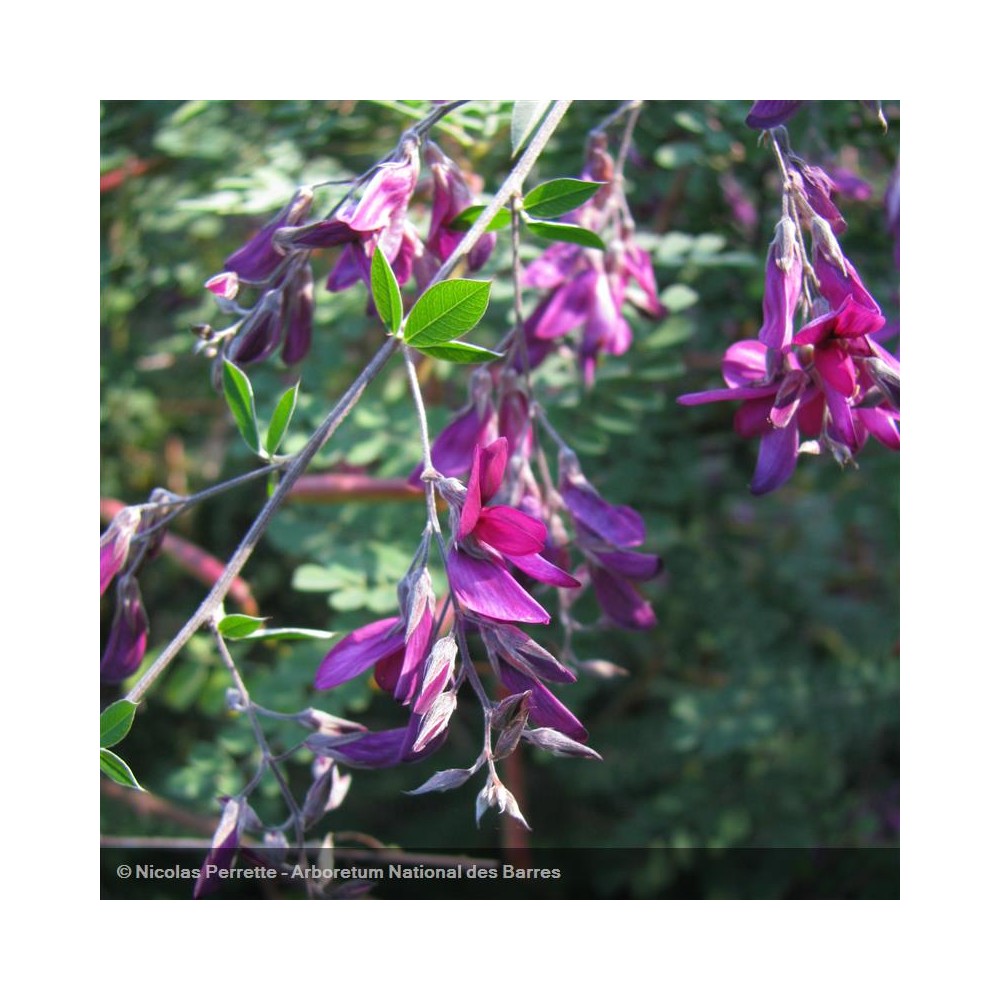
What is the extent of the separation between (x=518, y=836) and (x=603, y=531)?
0.56 m

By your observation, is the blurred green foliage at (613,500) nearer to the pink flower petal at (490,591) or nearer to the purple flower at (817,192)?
the purple flower at (817,192)

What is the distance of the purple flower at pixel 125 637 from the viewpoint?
0.90 meters

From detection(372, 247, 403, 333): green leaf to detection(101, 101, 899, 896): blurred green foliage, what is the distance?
40 cm

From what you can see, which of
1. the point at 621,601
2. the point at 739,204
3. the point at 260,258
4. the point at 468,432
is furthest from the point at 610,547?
the point at 739,204

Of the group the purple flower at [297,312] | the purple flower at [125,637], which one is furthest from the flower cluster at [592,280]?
the purple flower at [125,637]

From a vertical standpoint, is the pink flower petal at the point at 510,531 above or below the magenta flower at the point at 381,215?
below

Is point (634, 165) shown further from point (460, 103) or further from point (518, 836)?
point (518, 836)

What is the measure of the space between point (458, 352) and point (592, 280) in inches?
12.5

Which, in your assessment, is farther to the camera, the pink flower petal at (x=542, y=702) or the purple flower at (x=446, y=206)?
the purple flower at (x=446, y=206)

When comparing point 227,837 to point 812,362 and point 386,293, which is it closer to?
point 386,293

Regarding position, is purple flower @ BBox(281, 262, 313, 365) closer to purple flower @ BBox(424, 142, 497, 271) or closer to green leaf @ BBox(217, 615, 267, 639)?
purple flower @ BBox(424, 142, 497, 271)

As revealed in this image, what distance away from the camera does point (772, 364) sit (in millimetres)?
819

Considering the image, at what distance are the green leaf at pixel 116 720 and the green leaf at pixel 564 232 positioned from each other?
0.47 m

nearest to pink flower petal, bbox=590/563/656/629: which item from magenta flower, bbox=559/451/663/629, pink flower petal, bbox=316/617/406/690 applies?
magenta flower, bbox=559/451/663/629
